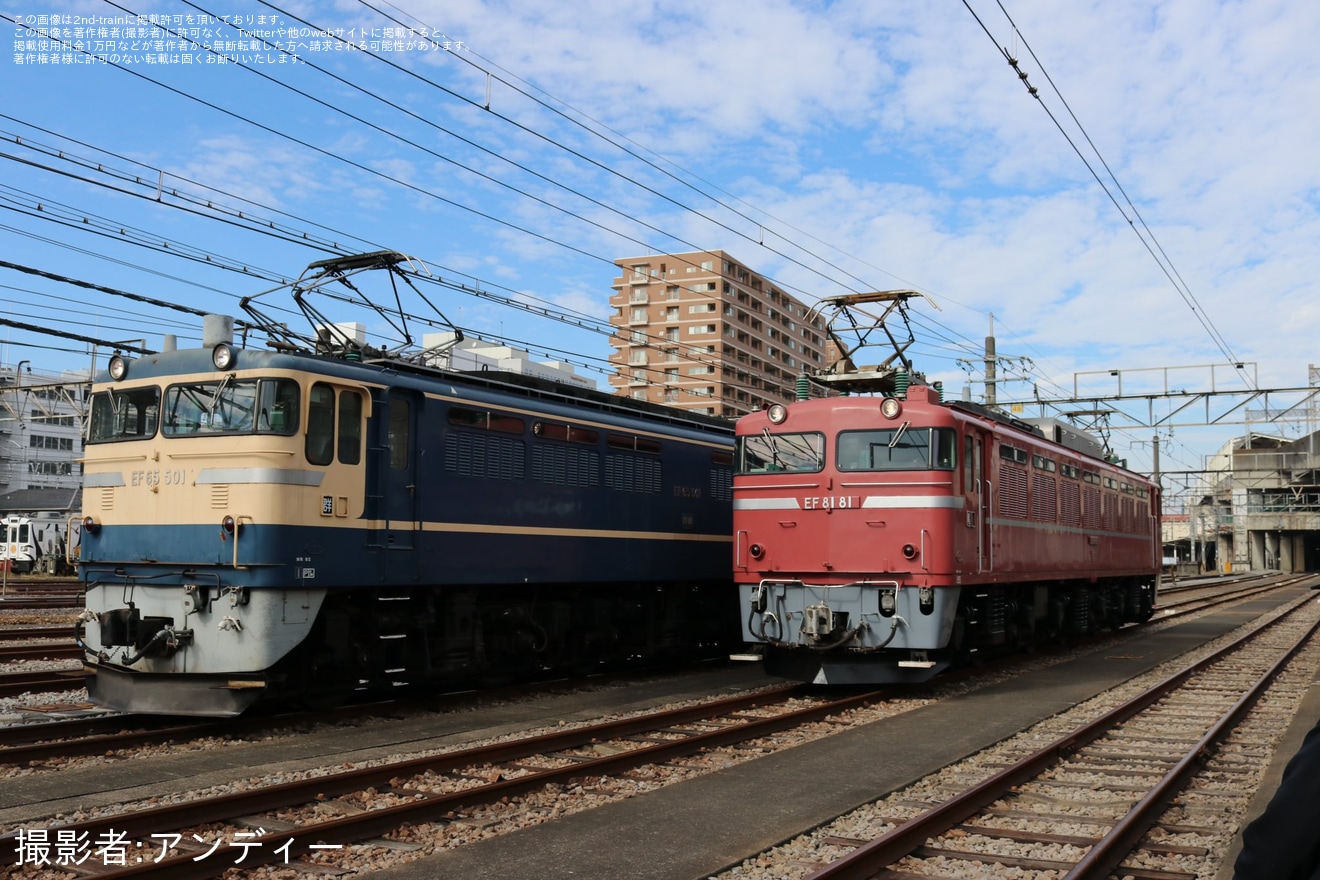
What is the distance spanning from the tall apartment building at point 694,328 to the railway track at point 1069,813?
3114 inches

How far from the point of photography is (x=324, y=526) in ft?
36.0

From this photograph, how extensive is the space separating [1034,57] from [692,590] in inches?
353

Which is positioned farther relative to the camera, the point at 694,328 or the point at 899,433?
the point at 694,328

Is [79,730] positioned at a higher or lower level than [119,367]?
lower

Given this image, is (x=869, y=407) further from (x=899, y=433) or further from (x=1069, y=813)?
(x=1069, y=813)

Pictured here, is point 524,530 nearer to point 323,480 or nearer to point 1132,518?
point 323,480

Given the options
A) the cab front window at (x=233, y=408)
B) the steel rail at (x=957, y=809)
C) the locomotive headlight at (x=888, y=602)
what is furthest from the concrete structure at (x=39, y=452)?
the steel rail at (x=957, y=809)

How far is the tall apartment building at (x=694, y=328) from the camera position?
93750mm

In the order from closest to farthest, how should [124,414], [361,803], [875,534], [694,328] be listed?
[361,803] → [124,414] → [875,534] → [694,328]

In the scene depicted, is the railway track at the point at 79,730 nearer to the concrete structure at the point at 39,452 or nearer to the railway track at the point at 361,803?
the railway track at the point at 361,803

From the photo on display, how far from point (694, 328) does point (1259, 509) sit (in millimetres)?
44847

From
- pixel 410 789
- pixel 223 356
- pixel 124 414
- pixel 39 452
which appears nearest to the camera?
pixel 410 789

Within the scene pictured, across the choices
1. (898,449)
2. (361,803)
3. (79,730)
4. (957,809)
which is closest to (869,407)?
(898,449)

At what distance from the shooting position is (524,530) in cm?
1357
